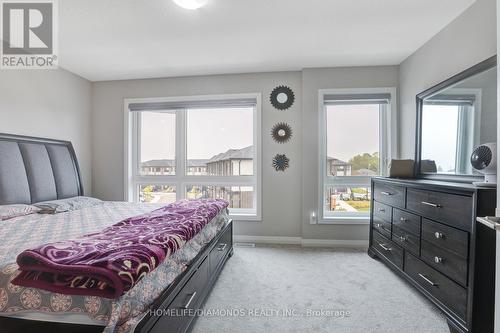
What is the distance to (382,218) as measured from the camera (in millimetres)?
2514

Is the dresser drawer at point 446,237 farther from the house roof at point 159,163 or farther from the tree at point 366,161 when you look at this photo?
the house roof at point 159,163

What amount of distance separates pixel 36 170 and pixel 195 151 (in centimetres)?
184

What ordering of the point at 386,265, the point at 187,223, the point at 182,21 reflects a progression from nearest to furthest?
1. the point at 187,223
2. the point at 182,21
3. the point at 386,265

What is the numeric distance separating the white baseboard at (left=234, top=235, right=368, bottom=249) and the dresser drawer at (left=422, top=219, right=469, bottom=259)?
1320mm

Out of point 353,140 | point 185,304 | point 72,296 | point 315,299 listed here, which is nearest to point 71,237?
point 72,296

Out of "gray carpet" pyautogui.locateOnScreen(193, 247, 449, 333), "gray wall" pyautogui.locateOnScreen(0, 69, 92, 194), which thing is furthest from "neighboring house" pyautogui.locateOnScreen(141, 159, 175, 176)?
"gray carpet" pyautogui.locateOnScreen(193, 247, 449, 333)

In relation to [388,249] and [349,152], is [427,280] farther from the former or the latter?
[349,152]

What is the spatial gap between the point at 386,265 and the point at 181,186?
283 centimetres

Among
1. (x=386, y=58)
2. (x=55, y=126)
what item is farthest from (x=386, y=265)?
(x=55, y=126)

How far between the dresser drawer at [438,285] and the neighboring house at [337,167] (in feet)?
4.38

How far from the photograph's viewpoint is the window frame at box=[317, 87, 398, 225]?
10.0 ft

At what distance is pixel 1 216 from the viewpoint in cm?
A: 194

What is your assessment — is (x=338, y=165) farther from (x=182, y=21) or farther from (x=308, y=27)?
(x=182, y=21)

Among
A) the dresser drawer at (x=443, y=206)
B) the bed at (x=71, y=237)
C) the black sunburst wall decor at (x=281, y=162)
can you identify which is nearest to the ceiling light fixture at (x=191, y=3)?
the bed at (x=71, y=237)
